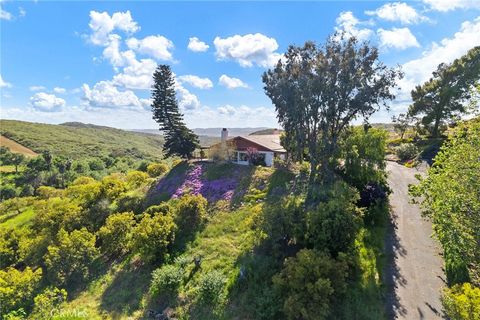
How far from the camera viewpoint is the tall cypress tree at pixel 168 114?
42469mm

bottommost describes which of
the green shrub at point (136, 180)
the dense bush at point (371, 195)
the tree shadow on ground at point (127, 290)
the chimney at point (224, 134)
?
the tree shadow on ground at point (127, 290)

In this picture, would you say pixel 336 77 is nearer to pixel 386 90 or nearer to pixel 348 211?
pixel 386 90

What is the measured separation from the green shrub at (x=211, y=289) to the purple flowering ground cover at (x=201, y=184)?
11.9 metres

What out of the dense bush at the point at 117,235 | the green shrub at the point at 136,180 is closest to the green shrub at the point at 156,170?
the green shrub at the point at 136,180

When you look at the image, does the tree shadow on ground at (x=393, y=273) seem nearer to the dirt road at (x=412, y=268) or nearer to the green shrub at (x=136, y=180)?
the dirt road at (x=412, y=268)

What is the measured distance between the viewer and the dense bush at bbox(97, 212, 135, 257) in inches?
1025

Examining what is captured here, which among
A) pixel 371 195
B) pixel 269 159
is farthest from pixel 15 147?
pixel 371 195

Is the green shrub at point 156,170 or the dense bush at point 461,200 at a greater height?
the dense bush at point 461,200

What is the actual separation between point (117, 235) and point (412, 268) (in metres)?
23.4

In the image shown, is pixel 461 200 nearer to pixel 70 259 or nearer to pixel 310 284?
pixel 310 284

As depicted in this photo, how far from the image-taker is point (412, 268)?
61.5 ft

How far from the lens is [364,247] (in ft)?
65.6

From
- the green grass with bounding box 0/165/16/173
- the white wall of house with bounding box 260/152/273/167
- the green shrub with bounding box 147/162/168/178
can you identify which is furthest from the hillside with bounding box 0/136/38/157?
the white wall of house with bounding box 260/152/273/167

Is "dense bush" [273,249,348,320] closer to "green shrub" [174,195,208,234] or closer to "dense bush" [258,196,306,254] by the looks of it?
"dense bush" [258,196,306,254]
